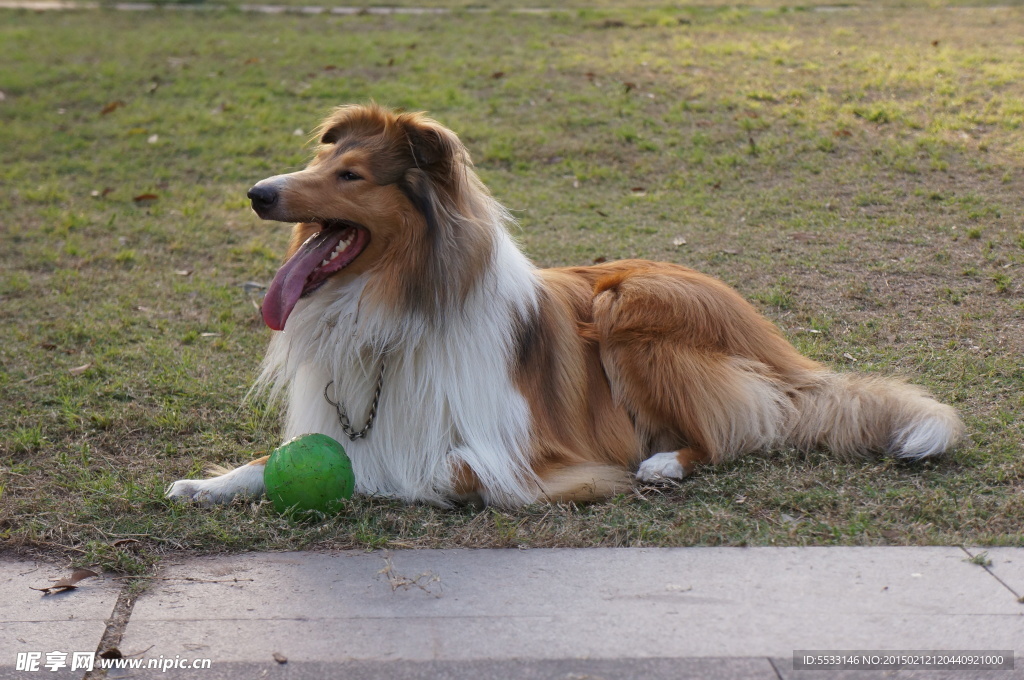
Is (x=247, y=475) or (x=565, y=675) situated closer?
(x=565, y=675)

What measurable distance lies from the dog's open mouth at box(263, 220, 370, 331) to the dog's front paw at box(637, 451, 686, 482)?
1.53 meters

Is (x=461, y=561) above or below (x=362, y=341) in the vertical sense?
below

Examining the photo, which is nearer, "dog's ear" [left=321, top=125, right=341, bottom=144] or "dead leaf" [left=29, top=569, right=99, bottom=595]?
"dead leaf" [left=29, top=569, right=99, bottom=595]

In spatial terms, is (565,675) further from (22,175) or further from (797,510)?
(22,175)

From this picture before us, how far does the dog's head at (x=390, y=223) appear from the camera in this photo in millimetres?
3951

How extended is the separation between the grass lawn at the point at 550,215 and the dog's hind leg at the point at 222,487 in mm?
87

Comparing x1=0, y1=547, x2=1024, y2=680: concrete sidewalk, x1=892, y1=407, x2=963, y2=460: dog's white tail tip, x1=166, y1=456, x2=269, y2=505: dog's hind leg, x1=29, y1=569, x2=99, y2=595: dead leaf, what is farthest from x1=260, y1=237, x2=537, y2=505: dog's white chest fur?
x1=892, y1=407, x2=963, y2=460: dog's white tail tip

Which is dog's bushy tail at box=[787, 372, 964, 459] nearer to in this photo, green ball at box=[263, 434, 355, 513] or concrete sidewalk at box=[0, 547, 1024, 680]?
concrete sidewalk at box=[0, 547, 1024, 680]

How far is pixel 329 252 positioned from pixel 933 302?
3.96 m

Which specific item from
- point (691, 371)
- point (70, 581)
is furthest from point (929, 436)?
point (70, 581)

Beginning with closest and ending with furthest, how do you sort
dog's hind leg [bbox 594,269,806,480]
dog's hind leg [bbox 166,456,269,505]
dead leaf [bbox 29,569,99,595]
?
dead leaf [bbox 29,569,99,595], dog's hind leg [bbox 166,456,269,505], dog's hind leg [bbox 594,269,806,480]

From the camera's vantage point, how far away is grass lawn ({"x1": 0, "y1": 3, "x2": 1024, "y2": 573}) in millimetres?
3949

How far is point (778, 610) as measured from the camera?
3193mm

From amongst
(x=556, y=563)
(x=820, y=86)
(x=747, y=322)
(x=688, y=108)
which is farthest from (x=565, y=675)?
(x=820, y=86)
